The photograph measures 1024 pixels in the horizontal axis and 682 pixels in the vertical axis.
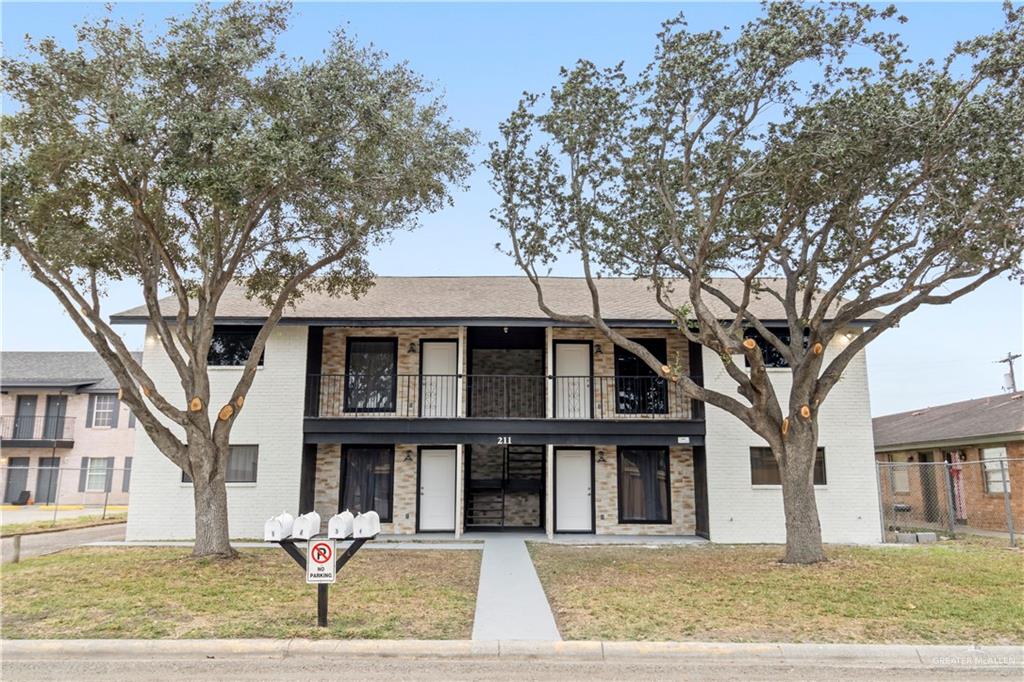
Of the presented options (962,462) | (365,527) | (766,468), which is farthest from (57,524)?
(962,462)

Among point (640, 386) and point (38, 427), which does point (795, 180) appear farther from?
point (38, 427)

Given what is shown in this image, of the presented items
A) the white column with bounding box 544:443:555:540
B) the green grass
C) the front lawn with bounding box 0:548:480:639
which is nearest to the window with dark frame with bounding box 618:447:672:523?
the white column with bounding box 544:443:555:540

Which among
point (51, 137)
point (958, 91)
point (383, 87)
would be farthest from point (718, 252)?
point (51, 137)

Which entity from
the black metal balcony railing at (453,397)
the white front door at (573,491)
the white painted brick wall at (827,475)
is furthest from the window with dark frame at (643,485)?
the white painted brick wall at (827,475)

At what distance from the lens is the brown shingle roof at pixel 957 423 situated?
17359 mm

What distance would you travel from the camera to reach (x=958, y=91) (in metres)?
9.35

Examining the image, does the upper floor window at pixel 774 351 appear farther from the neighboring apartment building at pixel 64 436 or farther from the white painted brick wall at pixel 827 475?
the neighboring apartment building at pixel 64 436

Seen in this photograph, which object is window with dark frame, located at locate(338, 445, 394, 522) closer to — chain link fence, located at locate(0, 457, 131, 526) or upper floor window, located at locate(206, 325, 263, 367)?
upper floor window, located at locate(206, 325, 263, 367)

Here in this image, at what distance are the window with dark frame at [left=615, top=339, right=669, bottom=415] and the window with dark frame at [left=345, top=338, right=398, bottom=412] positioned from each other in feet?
18.2

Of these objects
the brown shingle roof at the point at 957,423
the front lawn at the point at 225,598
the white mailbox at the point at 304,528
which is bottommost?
the front lawn at the point at 225,598

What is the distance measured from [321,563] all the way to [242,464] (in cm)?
923

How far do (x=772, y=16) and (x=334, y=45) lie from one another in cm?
679

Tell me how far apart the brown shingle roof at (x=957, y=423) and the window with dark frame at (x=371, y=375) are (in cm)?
1537

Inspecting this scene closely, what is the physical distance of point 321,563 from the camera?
6961 mm
